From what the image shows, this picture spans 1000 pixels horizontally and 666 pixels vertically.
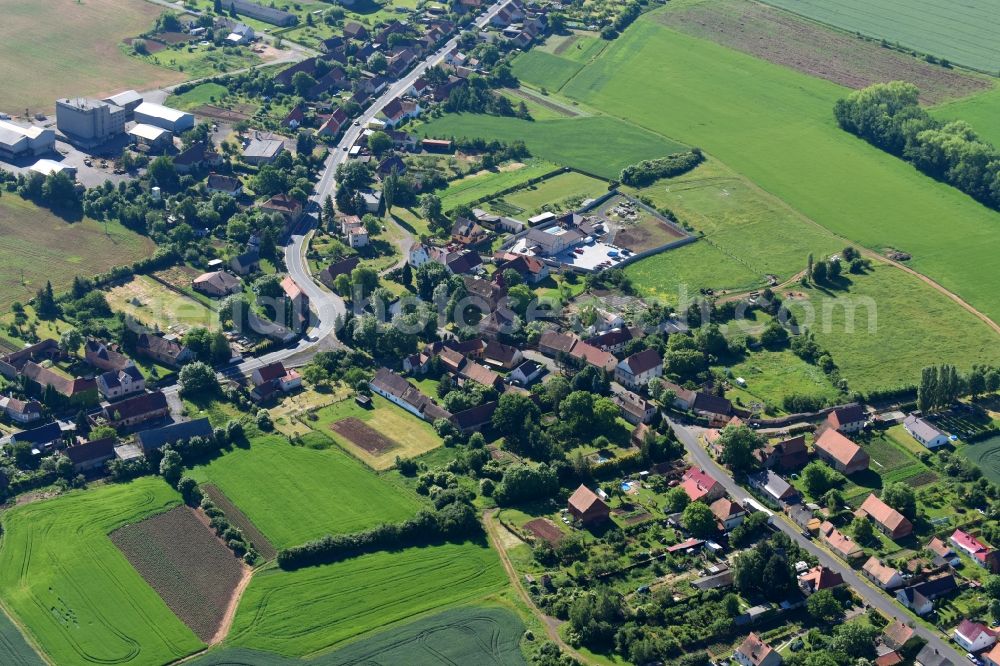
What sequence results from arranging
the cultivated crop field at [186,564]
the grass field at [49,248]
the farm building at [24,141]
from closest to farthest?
1. the cultivated crop field at [186,564]
2. the grass field at [49,248]
3. the farm building at [24,141]

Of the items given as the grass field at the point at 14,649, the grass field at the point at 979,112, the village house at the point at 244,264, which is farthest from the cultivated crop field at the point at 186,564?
the grass field at the point at 979,112

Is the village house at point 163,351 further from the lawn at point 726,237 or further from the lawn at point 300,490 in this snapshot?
the lawn at point 726,237

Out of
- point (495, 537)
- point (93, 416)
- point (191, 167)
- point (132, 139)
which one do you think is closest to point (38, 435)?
point (93, 416)

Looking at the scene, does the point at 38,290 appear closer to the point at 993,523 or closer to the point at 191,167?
the point at 191,167

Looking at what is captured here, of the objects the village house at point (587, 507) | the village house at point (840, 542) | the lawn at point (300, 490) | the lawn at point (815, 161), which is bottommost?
the lawn at point (300, 490)

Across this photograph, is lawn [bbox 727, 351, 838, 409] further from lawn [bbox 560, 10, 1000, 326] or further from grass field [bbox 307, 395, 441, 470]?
grass field [bbox 307, 395, 441, 470]

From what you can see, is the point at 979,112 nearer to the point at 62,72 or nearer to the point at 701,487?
the point at 701,487

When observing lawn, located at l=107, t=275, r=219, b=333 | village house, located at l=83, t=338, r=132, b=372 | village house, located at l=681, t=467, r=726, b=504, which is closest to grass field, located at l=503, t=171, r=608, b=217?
lawn, located at l=107, t=275, r=219, b=333

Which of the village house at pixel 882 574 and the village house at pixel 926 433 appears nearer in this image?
the village house at pixel 882 574

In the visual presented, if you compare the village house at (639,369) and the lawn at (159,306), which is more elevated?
the village house at (639,369)
